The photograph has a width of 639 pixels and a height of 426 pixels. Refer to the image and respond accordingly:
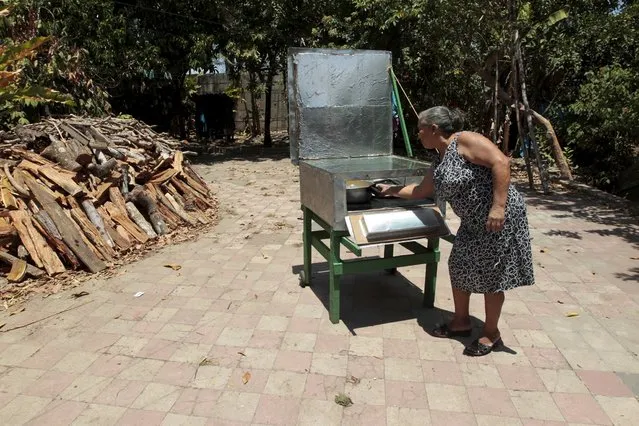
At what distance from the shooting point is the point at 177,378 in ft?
9.17

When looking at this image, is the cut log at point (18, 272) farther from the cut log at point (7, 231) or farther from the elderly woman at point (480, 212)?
the elderly woman at point (480, 212)

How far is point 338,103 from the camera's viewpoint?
374 centimetres

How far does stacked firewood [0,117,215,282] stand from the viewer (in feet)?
14.6

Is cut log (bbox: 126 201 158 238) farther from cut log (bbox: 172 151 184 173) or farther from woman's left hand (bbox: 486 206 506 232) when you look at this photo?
woman's left hand (bbox: 486 206 506 232)

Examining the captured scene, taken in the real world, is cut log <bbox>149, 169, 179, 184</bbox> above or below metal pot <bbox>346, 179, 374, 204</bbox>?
below

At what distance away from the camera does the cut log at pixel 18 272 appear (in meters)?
4.10

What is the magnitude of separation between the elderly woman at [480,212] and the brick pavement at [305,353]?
46 cm

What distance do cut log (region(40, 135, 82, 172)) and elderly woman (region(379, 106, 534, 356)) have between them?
4339 mm

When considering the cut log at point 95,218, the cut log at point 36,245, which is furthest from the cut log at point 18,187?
the cut log at point 95,218

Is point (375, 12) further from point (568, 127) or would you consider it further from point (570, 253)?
point (570, 253)

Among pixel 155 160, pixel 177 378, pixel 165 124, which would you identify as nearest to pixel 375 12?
pixel 155 160

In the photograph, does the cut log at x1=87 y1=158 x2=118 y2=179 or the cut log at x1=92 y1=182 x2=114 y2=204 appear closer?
the cut log at x1=92 y1=182 x2=114 y2=204

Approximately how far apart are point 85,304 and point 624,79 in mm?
7632

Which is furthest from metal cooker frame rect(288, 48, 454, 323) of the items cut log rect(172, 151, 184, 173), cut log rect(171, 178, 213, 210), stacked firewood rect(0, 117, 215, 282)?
cut log rect(172, 151, 184, 173)
